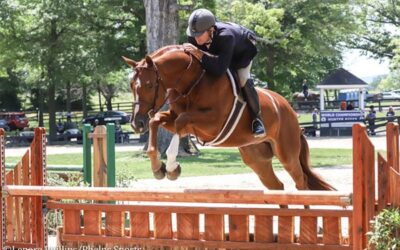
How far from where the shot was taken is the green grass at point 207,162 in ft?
52.0

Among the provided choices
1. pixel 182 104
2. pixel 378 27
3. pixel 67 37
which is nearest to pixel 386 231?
pixel 182 104

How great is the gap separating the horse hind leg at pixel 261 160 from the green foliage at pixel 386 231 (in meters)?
2.10

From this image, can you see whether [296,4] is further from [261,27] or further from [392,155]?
[392,155]

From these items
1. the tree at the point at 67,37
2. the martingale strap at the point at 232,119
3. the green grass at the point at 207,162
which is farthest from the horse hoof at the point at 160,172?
the tree at the point at 67,37

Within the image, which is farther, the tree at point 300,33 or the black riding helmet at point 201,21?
the tree at point 300,33

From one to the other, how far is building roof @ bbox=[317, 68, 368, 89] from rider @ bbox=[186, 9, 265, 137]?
106 ft

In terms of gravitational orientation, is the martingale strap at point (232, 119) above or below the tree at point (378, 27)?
below

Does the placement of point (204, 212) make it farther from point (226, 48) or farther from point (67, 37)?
point (67, 37)

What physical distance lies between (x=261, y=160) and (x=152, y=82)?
1741 mm

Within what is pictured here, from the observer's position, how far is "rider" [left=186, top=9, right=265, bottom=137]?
5559mm

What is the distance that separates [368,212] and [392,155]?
807 millimetres

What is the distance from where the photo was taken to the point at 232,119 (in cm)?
574

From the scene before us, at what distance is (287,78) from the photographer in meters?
39.1

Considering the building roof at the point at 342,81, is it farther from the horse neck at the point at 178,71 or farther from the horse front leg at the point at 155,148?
the horse front leg at the point at 155,148
